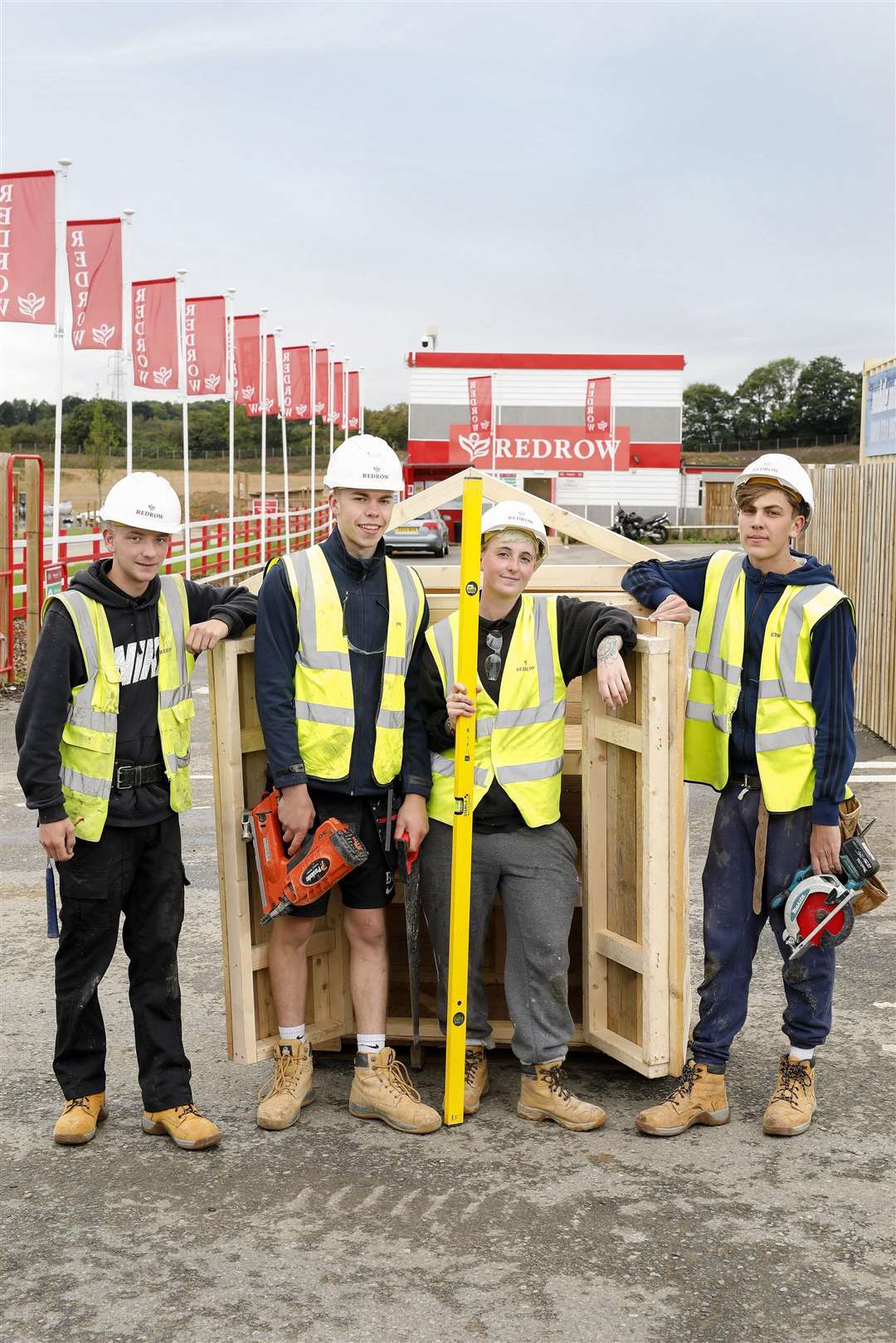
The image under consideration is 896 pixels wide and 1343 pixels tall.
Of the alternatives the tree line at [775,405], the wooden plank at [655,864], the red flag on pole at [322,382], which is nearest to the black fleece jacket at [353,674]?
the wooden plank at [655,864]

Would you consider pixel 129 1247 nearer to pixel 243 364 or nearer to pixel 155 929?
pixel 155 929

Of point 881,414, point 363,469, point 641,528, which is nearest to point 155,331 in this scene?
point 881,414

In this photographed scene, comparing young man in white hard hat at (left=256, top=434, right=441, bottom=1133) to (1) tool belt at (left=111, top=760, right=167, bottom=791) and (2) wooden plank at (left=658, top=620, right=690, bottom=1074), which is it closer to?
(1) tool belt at (left=111, top=760, right=167, bottom=791)

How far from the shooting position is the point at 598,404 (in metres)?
48.4

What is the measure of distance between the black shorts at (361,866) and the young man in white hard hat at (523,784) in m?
0.15

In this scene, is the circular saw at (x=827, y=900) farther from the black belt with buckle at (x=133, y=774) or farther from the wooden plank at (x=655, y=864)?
the black belt with buckle at (x=133, y=774)

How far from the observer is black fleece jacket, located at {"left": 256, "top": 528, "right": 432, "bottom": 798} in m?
4.48

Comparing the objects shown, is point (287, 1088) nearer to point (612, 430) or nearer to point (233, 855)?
point (233, 855)

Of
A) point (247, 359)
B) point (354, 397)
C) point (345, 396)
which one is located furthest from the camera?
point (354, 397)

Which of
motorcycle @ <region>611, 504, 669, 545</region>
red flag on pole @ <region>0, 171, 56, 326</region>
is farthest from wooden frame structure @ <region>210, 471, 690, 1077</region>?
motorcycle @ <region>611, 504, 669, 545</region>

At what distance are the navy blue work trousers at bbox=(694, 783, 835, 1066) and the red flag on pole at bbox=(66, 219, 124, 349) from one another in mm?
16697

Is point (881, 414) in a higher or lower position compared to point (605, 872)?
higher

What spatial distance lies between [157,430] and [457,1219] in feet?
335

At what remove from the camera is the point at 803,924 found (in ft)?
14.5
